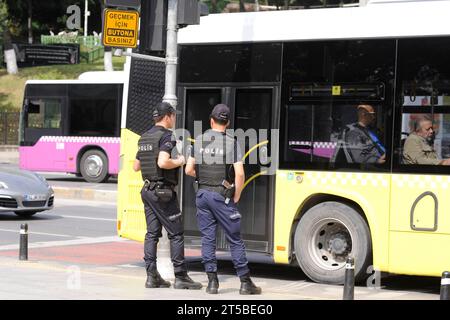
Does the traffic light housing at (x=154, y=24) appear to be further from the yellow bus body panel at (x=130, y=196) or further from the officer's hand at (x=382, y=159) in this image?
the officer's hand at (x=382, y=159)

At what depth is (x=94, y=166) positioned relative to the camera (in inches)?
1125

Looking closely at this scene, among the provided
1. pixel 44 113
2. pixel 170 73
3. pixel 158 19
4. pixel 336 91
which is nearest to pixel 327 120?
pixel 336 91

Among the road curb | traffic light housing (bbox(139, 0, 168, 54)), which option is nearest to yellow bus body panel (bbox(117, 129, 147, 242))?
traffic light housing (bbox(139, 0, 168, 54))

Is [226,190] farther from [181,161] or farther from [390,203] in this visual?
[390,203]

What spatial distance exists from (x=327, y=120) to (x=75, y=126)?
18.8m

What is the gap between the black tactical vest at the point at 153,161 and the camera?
9.77 metres

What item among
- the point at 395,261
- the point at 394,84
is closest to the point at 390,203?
the point at 395,261

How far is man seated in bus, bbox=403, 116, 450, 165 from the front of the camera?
10.3 metres

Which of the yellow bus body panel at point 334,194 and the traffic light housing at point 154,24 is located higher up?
the traffic light housing at point 154,24

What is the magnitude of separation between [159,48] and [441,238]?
3.72 metres

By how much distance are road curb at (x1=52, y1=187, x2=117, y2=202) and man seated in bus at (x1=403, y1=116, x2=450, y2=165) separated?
1406 centimetres

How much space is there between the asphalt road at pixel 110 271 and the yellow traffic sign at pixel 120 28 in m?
2.63

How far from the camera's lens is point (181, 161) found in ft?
31.8

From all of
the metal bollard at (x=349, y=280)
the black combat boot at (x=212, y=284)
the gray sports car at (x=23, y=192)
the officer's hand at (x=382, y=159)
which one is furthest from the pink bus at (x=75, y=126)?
the metal bollard at (x=349, y=280)
